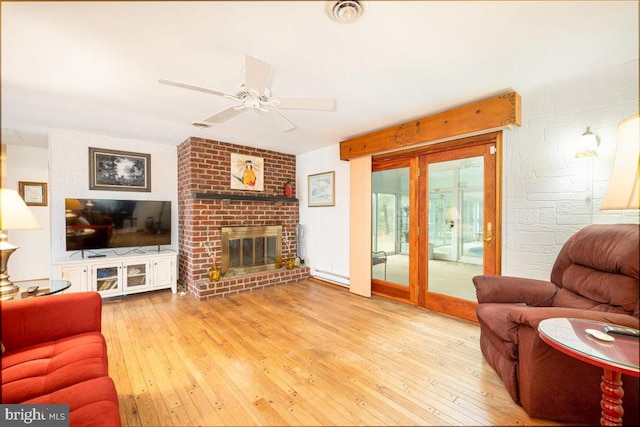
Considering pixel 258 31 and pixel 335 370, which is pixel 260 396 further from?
pixel 258 31

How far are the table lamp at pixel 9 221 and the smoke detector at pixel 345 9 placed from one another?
4.22 feet

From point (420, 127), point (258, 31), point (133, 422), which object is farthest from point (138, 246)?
point (420, 127)

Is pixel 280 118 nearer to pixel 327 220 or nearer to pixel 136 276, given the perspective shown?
pixel 327 220

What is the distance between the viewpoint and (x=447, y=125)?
265 centimetres

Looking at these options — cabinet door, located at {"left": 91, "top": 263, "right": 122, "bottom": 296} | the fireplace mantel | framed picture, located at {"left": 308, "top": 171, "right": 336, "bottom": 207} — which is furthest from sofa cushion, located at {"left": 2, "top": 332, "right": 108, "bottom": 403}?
framed picture, located at {"left": 308, "top": 171, "right": 336, "bottom": 207}

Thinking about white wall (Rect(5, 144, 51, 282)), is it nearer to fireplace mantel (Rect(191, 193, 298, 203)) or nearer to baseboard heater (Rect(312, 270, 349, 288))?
fireplace mantel (Rect(191, 193, 298, 203))

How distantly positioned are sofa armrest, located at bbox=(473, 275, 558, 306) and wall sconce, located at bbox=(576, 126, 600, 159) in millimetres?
926

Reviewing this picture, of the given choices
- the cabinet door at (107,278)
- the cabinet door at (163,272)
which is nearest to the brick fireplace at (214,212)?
the cabinet door at (163,272)

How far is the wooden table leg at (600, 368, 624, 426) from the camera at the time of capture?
25.2 inches

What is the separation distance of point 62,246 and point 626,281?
4873 mm

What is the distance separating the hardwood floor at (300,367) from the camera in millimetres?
1412

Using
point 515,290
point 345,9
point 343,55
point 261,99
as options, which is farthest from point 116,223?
point 515,290

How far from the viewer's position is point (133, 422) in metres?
1.41

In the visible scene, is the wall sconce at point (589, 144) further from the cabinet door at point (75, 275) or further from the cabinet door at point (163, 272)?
the cabinet door at point (75, 275)
